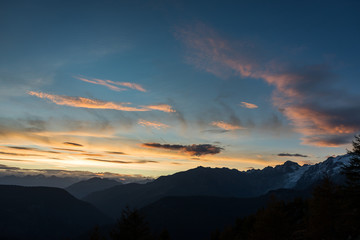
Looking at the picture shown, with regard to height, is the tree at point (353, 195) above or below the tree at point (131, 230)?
above

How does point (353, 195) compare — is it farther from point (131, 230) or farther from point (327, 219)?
point (131, 230)

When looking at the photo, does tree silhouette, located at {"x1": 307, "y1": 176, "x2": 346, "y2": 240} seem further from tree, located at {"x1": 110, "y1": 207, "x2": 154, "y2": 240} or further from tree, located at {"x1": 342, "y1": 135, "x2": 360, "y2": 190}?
tree, located at {"x1": 110, "y1": 207, "x2": 154, "y2": 240}

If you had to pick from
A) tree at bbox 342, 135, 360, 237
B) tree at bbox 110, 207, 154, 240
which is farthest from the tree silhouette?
tree at bbox 110, 207, 154, 240

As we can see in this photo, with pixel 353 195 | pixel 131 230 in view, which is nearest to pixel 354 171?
pixel 353 195

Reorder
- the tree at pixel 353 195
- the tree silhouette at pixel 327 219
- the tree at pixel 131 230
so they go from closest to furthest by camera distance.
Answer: the tree at pixel 353 195, the tree at pixel 131 230, the tree silhouette at pixel 327 219

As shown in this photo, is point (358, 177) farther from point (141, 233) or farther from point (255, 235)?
point (141, 233)

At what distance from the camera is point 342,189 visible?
92.2 feet

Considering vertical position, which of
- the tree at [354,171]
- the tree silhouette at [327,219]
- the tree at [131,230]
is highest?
the tree at [354,171]

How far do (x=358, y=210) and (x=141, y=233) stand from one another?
2433 centimetres

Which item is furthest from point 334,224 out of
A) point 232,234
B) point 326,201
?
point 232,234

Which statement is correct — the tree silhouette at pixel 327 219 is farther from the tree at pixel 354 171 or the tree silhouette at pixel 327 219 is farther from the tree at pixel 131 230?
the tree at pixel 131 230

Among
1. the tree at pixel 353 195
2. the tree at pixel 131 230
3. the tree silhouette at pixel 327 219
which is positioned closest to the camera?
the tree at pixel 353 195

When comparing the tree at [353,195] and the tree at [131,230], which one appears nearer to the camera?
the tree at [353,195]

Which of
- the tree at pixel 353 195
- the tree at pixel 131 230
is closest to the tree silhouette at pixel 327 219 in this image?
the tree at pixel 353 195
